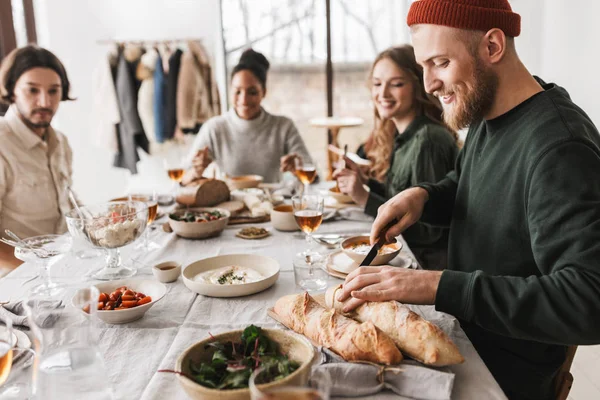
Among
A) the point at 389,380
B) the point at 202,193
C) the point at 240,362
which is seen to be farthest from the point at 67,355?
the point at 202,193

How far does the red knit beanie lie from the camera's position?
4.26 feet

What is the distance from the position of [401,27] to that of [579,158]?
4818 millimetres

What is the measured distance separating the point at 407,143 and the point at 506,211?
3.87ft

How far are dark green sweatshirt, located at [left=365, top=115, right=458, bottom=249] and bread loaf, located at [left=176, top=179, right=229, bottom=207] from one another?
665 millimetres

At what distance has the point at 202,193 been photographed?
89.7 inches

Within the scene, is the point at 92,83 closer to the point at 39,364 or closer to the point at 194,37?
the point at 194,37

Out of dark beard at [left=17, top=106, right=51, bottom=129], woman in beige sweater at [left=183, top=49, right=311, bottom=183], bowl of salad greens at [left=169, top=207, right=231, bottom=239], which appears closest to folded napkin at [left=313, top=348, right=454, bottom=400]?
bowl of salad greens at [left=169, top=207, right=231, bottom=239]

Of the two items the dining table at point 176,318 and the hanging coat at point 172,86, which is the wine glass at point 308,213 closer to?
the dining table at point 176,318

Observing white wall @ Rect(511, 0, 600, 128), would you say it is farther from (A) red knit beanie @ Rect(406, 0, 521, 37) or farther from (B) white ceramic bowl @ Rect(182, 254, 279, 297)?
(B) white ceramic bowl @ Rect(182, 254, 279, 297)

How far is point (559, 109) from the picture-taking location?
1.27 meters

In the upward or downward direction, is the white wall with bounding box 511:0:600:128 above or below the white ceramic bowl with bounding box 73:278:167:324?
above

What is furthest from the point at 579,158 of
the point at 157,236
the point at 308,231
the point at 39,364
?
the point at 157,236

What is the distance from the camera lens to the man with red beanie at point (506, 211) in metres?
1.07

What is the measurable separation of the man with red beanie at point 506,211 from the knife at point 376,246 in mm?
21
